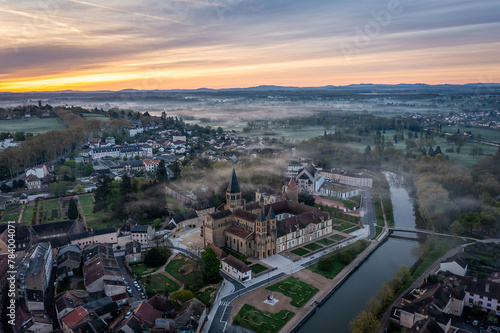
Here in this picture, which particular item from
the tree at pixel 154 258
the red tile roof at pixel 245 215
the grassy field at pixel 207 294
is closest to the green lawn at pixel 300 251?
the red tile roof at pixel 245 215

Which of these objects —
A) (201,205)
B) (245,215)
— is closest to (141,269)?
(245,215)

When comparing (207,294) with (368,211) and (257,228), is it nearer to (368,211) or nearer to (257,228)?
(257,228)

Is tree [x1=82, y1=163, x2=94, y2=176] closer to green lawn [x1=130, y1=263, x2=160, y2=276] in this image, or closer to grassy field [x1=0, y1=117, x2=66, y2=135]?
grassy field [x1=0, y1=117, x2=66, y2=135]

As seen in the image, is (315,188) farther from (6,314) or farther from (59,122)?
(59,122)

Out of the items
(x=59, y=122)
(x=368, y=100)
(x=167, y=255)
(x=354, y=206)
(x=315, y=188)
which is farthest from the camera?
(x=368, y=100)

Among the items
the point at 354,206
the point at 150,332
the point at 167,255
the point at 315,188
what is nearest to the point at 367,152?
the point at 315,188

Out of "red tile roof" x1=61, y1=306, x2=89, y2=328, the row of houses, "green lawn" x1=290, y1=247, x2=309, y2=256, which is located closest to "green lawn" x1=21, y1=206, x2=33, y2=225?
"red tile roof" x1=61, y1=306, x2=89, y2=328
